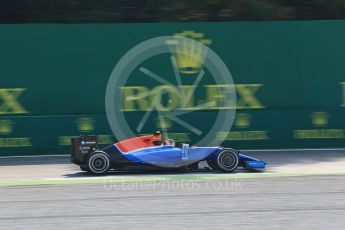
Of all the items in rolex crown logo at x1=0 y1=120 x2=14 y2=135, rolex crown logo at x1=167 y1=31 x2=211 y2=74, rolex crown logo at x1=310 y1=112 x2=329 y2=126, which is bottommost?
rolex crown logo at x1=0 y1=120 x2=14 y2=135

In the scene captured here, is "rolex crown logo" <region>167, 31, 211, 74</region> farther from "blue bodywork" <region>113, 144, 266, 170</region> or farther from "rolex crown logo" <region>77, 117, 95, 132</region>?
"blue bodywork" <region>113, 144, 266, 170</region>

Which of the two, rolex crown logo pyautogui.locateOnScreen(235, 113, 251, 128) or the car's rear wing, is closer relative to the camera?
the car's rear wing

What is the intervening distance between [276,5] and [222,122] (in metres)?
4.15

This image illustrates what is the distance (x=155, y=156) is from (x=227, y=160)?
47.1 inches

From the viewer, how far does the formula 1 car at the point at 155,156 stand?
10.8 m

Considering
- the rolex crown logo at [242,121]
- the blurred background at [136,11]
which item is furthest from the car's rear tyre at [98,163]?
the blurred background at [136,11]

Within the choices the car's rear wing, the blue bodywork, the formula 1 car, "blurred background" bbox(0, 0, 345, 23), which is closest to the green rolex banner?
"blurred background" bbox(0, 0, 345, 23)

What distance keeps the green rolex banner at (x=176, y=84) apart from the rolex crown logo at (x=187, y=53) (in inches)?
0.9

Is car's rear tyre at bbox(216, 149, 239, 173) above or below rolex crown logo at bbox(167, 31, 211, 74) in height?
below

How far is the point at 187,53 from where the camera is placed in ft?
46.4

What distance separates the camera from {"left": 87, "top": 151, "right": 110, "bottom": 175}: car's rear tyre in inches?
426

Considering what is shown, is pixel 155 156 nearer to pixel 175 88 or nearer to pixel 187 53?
pixel 175 88

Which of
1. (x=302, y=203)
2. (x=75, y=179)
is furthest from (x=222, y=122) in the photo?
(x=302, y=203)

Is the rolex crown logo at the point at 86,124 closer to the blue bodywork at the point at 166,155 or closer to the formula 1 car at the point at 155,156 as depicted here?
the formula 1 car at the point at 155,156
